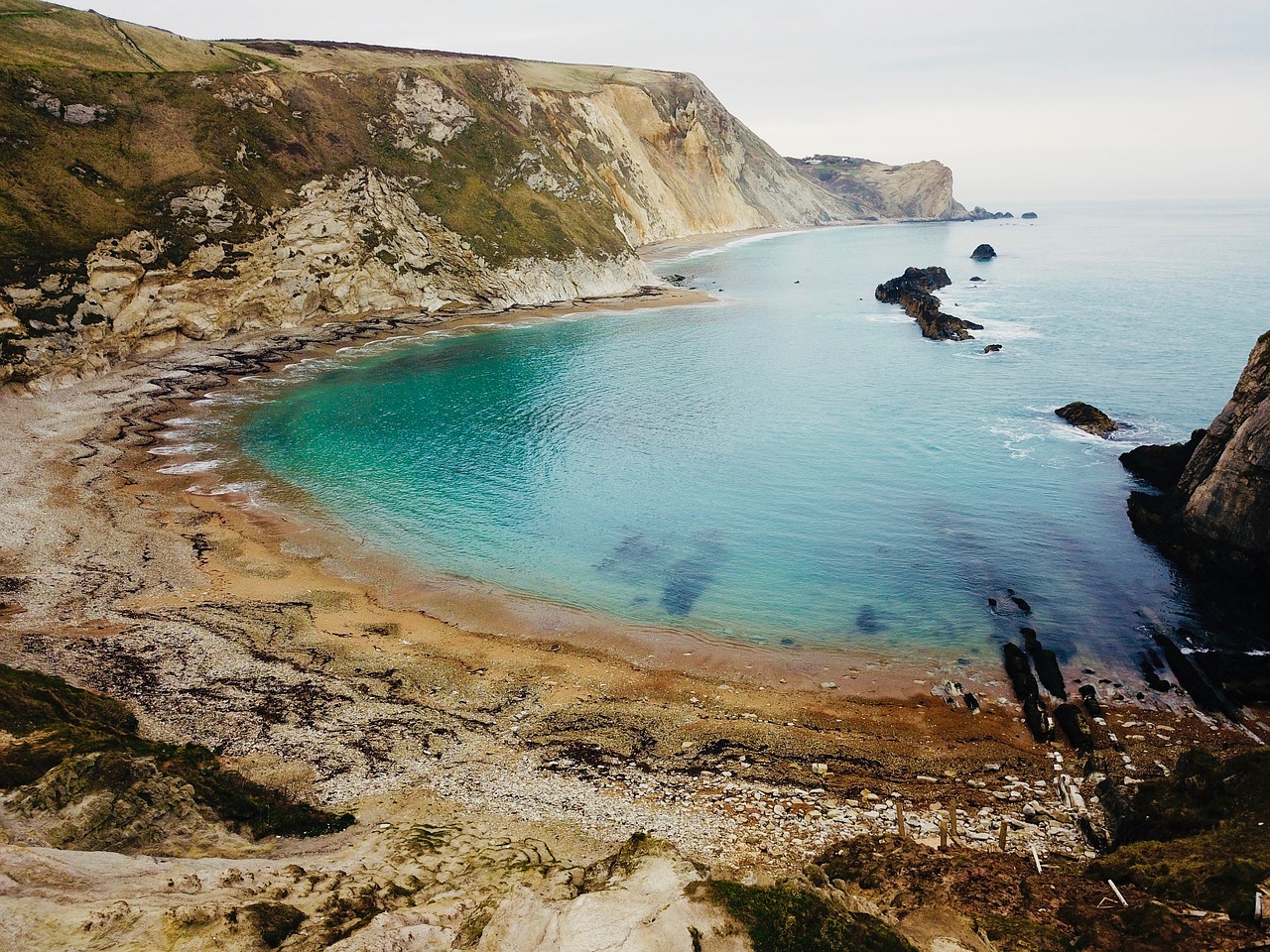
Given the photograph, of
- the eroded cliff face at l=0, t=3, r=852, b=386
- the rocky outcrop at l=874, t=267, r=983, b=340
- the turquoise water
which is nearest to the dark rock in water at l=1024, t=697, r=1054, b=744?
the turquoise water

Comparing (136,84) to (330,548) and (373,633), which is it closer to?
(330,548)

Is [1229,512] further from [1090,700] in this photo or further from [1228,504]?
[1090,700]

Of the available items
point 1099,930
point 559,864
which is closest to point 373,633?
point 559,864

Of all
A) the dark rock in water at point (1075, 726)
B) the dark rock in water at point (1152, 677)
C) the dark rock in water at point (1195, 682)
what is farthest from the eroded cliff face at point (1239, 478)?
the dark rock in water at point (1075, 726)

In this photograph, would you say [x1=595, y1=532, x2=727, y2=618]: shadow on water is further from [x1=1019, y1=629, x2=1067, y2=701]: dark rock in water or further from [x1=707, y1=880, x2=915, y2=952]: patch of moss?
[x1=707, y1=880, x2=915, y2=952]: patch of moss

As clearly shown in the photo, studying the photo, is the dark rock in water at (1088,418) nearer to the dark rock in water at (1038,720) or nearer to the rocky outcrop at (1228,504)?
the rocky outcrop at (1228,504)

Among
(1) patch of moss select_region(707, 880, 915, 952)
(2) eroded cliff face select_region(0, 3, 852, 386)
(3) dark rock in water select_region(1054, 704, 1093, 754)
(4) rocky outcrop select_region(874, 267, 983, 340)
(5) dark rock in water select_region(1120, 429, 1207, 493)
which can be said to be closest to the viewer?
(1) patch of moss select_region(707, 880, 915, 952)
